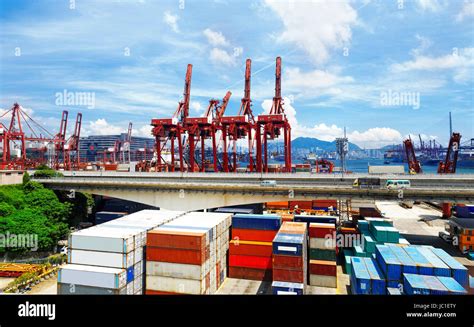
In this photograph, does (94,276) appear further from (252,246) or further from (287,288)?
(287,288)

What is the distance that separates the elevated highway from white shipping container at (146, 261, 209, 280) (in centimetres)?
1732

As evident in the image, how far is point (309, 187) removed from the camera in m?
35.7

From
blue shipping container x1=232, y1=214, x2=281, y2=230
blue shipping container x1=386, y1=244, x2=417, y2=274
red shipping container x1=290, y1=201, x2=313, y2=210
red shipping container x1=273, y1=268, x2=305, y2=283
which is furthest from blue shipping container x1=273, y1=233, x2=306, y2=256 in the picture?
red shipping container x1=290, y1=201, x2=313, y2=210

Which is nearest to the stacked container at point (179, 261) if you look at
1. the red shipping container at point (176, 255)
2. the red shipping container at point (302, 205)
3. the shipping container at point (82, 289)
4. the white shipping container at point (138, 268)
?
the red shipping container at point (176, 255)

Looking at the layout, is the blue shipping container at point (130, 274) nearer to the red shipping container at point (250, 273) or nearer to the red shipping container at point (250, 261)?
the red shipping container at point (250, 261)

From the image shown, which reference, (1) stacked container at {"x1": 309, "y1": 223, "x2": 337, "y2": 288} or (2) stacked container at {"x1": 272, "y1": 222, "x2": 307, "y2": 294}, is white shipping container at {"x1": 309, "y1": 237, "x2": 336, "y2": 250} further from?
(2) stacked container at {"x1": 272, "y1": 222, "x2": 307, "y2": 294}

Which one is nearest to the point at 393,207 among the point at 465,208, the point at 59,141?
the point at 465,208

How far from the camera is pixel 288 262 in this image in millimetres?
21375

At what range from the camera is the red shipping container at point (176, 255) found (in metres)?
20.9
